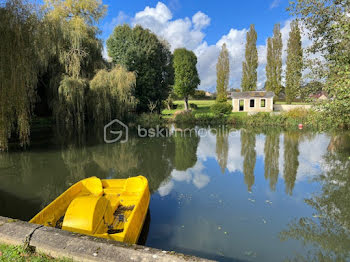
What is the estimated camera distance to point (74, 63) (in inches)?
674

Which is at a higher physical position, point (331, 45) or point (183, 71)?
point (183, 71)

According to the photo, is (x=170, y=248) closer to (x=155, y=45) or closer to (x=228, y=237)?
(x=228, y=237)

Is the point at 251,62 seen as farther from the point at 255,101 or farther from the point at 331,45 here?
the point at 331,45

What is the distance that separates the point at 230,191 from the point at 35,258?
5303 mm

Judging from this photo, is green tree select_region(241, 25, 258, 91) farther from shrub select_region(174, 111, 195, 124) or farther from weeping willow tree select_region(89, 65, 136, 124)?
weeping willow tree select_region(89, 65, 136, 124)

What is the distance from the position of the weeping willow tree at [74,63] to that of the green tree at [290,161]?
13.7 meters

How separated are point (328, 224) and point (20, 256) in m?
5.52

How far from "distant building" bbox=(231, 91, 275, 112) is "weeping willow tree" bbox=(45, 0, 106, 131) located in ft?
57.4

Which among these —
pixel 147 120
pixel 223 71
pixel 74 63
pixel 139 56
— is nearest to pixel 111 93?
pixel 74 63

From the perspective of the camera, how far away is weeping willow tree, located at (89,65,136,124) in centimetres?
1827

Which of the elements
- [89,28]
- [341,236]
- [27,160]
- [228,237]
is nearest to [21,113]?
[27,160]

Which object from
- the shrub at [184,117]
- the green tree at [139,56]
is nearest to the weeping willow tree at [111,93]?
the green tree at [139,56]

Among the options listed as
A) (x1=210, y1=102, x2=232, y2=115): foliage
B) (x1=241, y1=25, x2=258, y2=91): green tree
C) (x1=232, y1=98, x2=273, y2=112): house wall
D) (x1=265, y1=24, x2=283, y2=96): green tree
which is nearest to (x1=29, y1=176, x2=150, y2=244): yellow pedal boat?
(x1=210, y1=102, x2=232, y2=115): foliage

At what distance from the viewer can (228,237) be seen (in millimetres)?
4609
